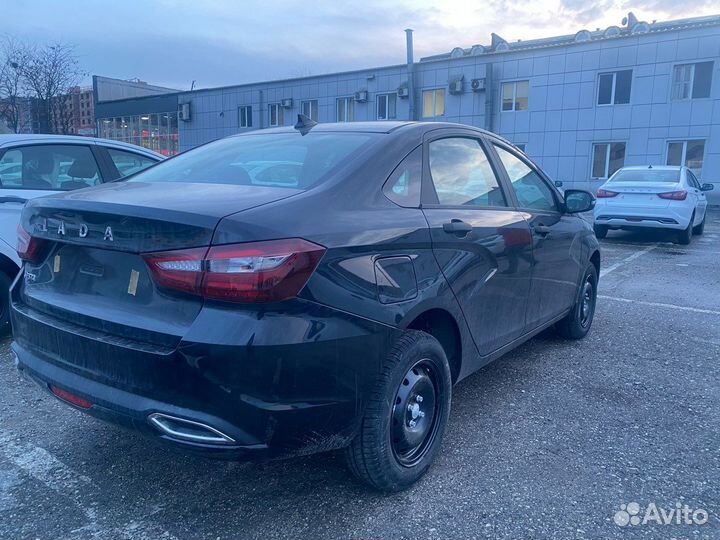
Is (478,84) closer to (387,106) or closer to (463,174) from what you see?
(387,106)

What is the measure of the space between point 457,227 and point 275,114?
31.7 meters

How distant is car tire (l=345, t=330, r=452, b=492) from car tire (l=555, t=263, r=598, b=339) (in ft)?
7.45

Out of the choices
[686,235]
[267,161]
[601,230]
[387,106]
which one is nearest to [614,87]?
[387,106]

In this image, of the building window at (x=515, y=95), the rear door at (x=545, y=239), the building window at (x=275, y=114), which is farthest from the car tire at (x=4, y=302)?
the building window at (x=275, y=114)

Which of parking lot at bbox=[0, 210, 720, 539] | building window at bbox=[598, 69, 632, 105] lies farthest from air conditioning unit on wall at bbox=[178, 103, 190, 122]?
parking lot at bbox=[0, 210, 720, 539]

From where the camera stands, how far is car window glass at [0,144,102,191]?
15.1 ft

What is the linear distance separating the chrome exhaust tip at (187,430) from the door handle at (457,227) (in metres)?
1.38

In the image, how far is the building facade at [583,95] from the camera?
20797mm

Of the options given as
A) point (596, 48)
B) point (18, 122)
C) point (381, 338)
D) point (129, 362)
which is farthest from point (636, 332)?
point (18, 122)

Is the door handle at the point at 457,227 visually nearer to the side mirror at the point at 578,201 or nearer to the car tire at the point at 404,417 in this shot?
the car tire at the point at 404,417

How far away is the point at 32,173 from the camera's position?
15.7 feet

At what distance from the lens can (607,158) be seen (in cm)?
2281

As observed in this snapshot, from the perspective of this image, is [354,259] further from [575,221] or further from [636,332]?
[636,332]

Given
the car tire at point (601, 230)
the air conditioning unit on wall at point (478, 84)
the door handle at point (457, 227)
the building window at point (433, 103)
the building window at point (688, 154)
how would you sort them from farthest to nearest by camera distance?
the building window at point (433, 103) → the air conditioning unit on wall at point (478, 84) → the building window at point (688, 154) → the car tire at point (601, 230) → the door handle at point (457, 227)
